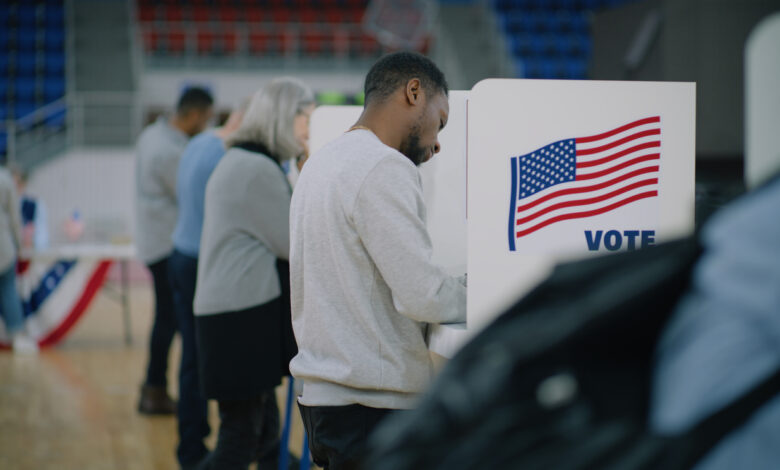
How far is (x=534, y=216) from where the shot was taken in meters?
1.58

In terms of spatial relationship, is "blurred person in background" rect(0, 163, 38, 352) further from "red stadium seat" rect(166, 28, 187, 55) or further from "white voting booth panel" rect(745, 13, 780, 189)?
"red stadium seat" rect(166, 28, 187, 55)

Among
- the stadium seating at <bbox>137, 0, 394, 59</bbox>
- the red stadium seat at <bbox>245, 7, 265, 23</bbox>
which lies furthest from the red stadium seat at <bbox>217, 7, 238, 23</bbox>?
the red stadium seat at <bbox>245, 7, 265, 23</bbox>

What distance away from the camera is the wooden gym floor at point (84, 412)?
343 centimetres

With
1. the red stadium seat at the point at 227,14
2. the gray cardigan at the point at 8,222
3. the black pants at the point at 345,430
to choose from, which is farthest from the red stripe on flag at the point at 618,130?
the red stadium seat at the point at 227,14

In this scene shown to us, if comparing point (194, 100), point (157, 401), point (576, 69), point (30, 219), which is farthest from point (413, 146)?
point (576, 69)

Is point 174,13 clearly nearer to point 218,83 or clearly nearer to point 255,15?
point 255,15

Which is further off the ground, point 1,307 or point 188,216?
point 188,216

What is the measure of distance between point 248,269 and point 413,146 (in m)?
0.77

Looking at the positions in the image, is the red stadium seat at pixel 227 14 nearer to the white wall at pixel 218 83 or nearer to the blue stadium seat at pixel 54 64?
the white wall at pixel 218 83

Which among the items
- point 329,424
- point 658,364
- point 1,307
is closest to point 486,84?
point 329,424

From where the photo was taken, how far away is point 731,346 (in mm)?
421

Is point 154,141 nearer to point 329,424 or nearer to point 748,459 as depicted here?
point 329,424

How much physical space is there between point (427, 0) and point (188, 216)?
33.4ft

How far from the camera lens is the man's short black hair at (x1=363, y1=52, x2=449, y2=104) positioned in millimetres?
1588
